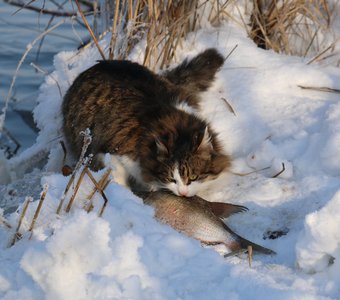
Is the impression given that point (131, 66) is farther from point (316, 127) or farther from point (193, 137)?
point (316, 127)

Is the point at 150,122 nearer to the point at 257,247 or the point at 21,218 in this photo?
the point at 257,247

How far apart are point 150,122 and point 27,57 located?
148 inches

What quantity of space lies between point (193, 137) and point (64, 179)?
968 millimetres

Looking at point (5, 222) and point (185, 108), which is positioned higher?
point (5, 222)

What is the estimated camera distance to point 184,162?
396 centimetres

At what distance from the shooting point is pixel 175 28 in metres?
5.01

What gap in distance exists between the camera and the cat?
4027 millimetres

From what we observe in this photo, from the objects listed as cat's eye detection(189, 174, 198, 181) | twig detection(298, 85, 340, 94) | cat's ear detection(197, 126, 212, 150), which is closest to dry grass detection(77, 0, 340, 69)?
twig detection(298, 85, 340, 94)

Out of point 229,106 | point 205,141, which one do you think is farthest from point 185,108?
point 205,141

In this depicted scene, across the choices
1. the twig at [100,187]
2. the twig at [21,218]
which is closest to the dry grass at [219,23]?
the twig at [100,187]

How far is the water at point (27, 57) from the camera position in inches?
248

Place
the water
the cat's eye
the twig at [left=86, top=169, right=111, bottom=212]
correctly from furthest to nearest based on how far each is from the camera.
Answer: the water → the cat's eye → the twig at [left=86, top=169, right=111, bottom=212]

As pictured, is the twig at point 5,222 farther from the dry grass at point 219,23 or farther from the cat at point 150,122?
the dry grass at point 219,23

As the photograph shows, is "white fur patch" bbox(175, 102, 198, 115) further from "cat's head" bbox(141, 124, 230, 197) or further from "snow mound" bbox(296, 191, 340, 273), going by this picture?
"snow mound" bbox(296, 191, 340, 273)
